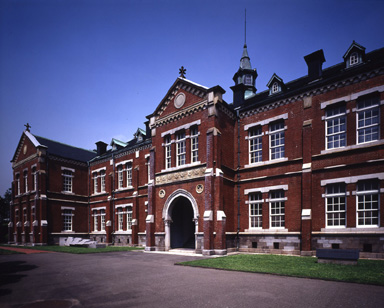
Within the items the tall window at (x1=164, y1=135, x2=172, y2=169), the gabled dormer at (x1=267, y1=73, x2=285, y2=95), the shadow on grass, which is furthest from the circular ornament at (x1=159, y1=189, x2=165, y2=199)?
the gabled dormer at (x1=267, y1=73, x2=285, y2=95)

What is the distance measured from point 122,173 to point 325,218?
69.0ft

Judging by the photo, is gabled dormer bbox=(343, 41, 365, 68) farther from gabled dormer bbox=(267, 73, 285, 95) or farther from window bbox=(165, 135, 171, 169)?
window bbox=(165, 135, 171, 169)

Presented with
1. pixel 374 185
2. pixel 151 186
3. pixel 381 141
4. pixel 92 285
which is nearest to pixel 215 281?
pixel 92 285

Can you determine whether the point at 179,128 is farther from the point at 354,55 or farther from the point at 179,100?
the point at 354,55

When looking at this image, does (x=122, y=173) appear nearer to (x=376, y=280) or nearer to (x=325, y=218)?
(x=325, y=218)

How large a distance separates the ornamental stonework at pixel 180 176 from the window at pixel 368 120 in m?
9.61

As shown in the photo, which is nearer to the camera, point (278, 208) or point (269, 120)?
point (278, 208)

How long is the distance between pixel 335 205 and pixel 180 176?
10251 mm

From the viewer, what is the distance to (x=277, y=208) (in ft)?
58.1

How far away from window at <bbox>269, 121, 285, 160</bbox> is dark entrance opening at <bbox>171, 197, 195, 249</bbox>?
768 centimetres

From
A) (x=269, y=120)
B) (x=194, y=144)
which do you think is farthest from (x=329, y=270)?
(x=194, y=144)

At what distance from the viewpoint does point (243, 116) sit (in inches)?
799

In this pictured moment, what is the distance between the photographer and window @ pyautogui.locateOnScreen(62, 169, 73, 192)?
3231 cm

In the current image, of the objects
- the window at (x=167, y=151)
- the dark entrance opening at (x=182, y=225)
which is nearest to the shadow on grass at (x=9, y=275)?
the dark entrance opening at (x=182, y=225)
